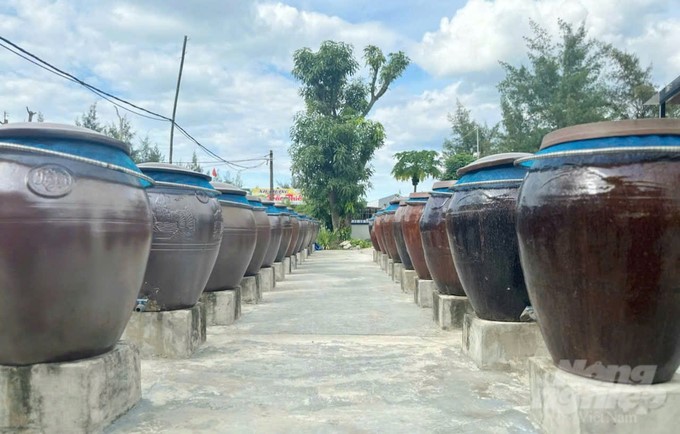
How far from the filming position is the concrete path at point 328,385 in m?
2.92

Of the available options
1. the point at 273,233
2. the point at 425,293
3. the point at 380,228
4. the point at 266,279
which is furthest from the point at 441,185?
the point at 380,228

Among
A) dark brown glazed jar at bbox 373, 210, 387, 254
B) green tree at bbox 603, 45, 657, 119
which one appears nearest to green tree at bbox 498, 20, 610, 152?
green tree at bbox 603, 45, 657, 119

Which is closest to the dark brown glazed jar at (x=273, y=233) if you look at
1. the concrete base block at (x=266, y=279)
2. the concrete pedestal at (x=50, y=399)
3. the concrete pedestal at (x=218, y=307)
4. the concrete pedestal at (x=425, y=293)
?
the concrete base block at (x=266, y=279)

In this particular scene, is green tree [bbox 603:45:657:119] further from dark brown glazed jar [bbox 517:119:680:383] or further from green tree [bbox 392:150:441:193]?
dark brown glazed jar [bbox 517:119:680:383]

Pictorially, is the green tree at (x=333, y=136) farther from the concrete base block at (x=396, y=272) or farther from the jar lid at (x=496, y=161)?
the jar lid at (x=496, y=161)

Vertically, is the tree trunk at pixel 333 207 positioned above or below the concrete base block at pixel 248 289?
above

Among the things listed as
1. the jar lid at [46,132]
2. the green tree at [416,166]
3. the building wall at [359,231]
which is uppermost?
the green tree at [416,166]

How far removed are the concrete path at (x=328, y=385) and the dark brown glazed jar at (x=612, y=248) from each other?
63cm

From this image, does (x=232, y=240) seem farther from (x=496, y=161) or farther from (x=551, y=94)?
(x=551, y=94)

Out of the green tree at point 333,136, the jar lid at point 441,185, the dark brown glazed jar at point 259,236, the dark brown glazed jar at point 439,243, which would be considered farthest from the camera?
the green tree at point 333,136

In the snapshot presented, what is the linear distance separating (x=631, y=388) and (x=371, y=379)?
1.70 metres

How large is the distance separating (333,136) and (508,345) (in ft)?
71.1

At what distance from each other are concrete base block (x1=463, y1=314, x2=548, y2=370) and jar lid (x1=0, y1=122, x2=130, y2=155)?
281 centimetres

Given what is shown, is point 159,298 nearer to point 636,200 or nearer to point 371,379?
point 371,379
